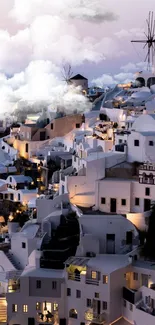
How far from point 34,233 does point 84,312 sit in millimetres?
3802

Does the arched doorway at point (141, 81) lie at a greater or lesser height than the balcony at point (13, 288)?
greater

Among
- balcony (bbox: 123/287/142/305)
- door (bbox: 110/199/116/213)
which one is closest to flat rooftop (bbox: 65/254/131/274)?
balcony (bbox: 123/287/142/305)

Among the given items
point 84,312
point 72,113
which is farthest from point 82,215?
point 72,113

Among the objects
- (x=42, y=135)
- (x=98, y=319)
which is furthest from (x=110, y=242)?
(x=42, y=135)

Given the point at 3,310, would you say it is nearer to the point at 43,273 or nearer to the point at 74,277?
the point at 43,273

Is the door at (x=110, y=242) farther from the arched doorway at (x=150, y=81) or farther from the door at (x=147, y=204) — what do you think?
the arched doorway at (x=150, y=81)

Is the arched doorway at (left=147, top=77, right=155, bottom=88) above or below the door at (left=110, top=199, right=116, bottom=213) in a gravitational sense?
above

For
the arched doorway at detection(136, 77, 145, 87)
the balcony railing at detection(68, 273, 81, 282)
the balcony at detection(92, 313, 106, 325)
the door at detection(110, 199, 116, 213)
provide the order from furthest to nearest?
the arched doorway at detection(136, 77, 145, 87) → the door at detection(110, 199, 116, 213) → the balcony railing at detection(68, 273, 81, 282) → the balcony at detection(92, 313, 106, 325)

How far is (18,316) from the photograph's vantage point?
1969 centimetres

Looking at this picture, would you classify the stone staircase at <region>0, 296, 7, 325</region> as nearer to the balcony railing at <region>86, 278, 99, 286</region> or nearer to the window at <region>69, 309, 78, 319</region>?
the window at <region>69, 309, 78, 319</region>

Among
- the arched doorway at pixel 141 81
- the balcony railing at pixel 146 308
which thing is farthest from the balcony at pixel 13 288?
the arched doorway at pixel 141 81

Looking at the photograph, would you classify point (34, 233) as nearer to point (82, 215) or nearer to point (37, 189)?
point (82, 215)

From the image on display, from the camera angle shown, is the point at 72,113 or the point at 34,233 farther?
the point at 72,113

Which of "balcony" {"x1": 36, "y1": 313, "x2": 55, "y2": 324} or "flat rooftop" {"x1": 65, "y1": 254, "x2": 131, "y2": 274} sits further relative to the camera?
"balcony" {"x1": 36, "y1": 313, "x2": 55, "y2": 324}
